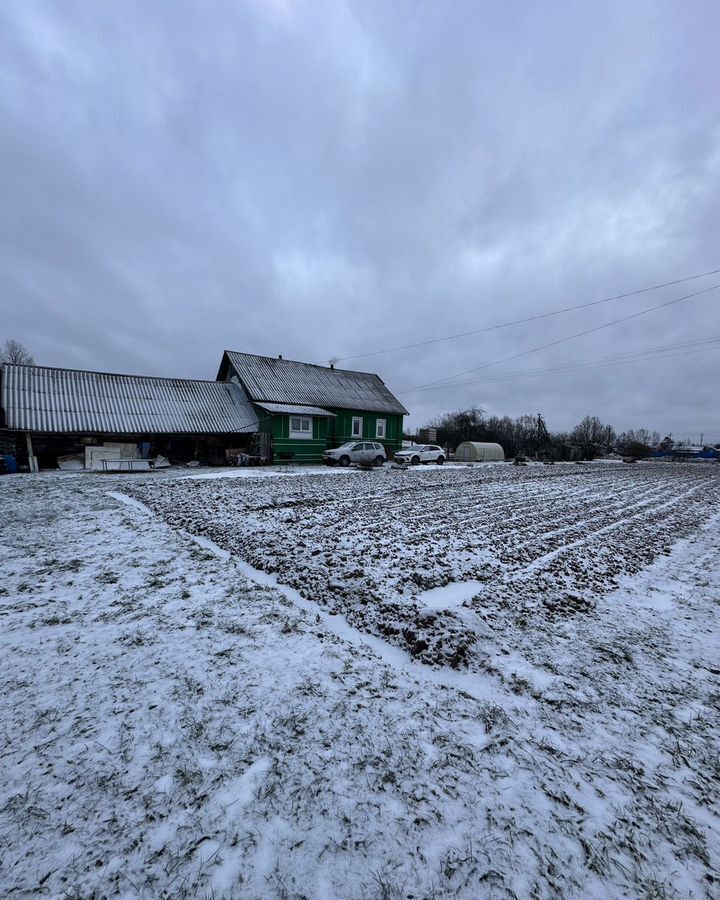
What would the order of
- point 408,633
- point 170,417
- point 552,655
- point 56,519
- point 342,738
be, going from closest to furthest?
point 342,738
point 552,655
point 408,633
point 56,519
point 170,417

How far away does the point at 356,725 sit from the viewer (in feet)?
8.07

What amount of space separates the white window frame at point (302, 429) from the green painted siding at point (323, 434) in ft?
0.63

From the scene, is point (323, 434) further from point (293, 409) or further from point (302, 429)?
point (293, 409)

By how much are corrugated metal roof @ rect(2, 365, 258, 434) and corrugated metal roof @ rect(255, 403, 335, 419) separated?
1.75 m

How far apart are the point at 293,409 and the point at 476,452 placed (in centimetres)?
2117

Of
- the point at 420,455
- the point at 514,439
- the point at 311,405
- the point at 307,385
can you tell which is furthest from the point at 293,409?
the point at 514,439

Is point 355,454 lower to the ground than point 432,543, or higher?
higher

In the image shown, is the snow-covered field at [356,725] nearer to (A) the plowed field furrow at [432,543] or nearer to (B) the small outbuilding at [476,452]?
(A) the plowed field furrow at [432,543]

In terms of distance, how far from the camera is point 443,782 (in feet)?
6.72

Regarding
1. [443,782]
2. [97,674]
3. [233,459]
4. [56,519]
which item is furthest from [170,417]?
[443,782]

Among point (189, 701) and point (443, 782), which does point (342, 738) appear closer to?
point (443, 782)

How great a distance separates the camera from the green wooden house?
80.7 feet

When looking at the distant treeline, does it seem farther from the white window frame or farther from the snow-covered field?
the snow-covered field

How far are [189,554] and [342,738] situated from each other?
13.4 feet
